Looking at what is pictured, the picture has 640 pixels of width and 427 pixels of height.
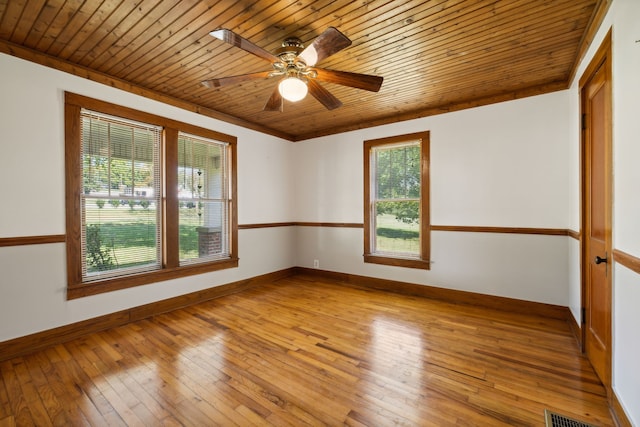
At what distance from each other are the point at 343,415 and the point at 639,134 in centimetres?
222

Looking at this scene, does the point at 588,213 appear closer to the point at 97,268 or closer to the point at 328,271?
the point at 328,271

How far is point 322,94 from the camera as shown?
2.64 metres

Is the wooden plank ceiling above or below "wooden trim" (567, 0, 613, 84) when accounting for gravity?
above

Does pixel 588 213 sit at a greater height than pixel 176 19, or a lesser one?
lesser

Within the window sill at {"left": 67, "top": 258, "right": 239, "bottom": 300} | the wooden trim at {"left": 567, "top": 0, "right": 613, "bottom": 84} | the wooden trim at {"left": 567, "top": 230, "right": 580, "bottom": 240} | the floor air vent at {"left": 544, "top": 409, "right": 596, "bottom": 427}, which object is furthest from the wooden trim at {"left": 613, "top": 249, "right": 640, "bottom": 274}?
the window sill at {"left": 67, "top": 258, "right": 239, "bottom": 300}

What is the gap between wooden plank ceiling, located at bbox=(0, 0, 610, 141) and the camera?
201 cm

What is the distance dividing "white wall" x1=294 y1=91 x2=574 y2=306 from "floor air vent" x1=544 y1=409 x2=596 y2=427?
1954mm

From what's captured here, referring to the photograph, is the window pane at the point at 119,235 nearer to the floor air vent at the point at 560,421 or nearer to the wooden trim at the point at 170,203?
the wooden trim at the point at 170,203

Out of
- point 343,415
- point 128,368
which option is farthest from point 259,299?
point 343,415

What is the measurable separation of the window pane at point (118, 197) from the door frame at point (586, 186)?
13.8 ft

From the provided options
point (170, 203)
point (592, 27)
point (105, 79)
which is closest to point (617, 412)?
point (592, 27)

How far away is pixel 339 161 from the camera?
4922 millimetres

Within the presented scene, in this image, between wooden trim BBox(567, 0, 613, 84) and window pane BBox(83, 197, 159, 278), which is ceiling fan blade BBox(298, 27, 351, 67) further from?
window pane BBox(83, 197, 159, 278)

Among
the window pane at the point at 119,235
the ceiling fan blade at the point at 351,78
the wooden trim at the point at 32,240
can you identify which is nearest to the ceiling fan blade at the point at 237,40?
the ceiling fan blade at the point at 351,78
